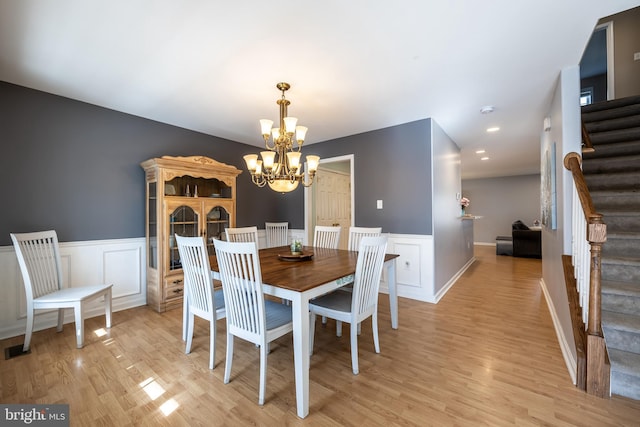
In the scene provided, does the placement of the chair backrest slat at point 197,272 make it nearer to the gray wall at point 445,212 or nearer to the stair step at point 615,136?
the gray wall at point 445,212

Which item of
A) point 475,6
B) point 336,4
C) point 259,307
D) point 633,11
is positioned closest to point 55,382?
point 259,307

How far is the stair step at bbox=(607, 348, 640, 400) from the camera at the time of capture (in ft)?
5.29

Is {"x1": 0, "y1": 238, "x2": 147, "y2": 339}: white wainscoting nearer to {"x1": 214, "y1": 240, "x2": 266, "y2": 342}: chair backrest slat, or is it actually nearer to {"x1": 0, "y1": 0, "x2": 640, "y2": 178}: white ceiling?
{"x1": 0, "y1": 0, "x2": 640, "y2": 178}: white ceiling

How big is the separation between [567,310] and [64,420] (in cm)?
355

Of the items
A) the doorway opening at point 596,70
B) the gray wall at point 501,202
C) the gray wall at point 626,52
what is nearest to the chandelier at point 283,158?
the gray wall at point 626,52

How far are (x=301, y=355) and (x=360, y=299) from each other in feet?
2.11

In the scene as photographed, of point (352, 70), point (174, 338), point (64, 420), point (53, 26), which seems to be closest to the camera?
point (64, 420)

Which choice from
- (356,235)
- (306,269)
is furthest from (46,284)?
(356,235)

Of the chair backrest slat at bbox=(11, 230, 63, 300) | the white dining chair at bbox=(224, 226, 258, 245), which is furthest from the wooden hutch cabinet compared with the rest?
the chair backrest slat at bbox=(11, 230, 63, 300)

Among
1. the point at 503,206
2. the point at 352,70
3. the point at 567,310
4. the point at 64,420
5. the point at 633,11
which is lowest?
the point at 64,420

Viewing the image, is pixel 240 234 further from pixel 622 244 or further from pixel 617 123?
pixel 617 123

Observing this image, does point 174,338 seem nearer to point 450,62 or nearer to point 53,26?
point 53,26

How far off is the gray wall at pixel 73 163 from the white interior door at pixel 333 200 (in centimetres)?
238

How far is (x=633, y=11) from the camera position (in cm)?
400
